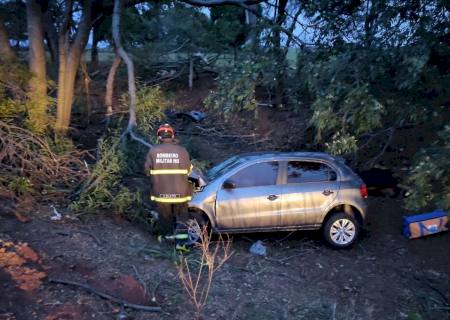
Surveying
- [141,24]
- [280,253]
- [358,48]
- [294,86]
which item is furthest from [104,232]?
[141,24]

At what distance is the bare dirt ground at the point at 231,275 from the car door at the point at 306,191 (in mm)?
600

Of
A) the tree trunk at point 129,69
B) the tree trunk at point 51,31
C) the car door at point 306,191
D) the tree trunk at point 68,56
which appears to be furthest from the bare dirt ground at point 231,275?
the tree trunk at point 51,31

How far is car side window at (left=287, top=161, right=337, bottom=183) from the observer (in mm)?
9711

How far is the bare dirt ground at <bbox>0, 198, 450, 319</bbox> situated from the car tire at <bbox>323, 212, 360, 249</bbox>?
0.18m

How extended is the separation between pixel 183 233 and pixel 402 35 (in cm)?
424

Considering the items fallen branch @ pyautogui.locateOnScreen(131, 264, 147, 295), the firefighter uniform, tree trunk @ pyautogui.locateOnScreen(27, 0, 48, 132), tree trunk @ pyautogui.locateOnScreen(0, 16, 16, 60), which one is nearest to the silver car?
the firefighter uniform

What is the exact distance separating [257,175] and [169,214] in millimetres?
1639

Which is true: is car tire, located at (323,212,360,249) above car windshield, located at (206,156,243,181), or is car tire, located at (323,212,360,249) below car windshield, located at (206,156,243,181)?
below

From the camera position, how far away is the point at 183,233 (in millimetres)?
8750

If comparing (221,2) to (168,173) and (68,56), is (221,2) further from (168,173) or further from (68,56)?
(168,173)

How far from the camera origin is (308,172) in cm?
980

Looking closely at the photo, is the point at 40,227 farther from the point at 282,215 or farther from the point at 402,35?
the point at 402,35

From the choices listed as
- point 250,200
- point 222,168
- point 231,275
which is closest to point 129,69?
point 222,168

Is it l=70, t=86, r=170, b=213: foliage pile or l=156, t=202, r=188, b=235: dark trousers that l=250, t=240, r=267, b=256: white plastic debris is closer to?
l=156, t=202, r=188, b=235: dark trousers
